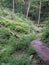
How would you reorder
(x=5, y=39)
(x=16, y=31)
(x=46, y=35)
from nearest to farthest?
1. (x=46, y=35)
2. (x=5, y=39)
3. (x=16, y=31)

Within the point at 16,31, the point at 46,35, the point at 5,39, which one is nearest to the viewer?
the point at 46,35

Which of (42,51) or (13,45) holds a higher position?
(42,51)

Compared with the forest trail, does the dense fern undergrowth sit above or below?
below

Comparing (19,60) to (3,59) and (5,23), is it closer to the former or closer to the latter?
(3,59)

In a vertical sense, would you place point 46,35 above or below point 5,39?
above

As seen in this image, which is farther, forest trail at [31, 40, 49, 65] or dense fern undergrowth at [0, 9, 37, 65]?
dense fern undergrowth at [0, 9, 37, 65]

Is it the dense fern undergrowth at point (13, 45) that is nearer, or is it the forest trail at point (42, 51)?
the forest trail at point (42, 51)

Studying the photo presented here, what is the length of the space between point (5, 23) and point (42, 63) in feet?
24.9

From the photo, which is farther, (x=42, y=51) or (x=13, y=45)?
(x=13, y=45)

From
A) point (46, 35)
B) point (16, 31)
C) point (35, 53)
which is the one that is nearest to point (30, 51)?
point (35, 53)

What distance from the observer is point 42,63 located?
725cm

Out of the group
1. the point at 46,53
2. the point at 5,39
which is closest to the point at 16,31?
the point at 5,39

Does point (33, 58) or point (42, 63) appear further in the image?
point (33, 58)

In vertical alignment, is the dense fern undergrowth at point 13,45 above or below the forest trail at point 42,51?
below
